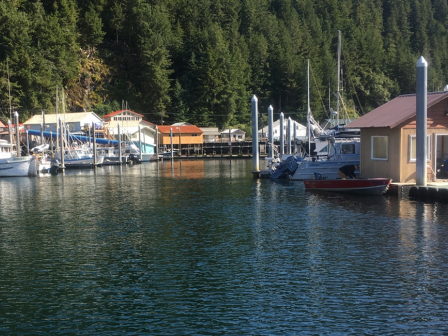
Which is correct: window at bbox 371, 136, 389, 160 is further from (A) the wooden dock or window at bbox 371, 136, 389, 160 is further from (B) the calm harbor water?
(B) the calm harbor water

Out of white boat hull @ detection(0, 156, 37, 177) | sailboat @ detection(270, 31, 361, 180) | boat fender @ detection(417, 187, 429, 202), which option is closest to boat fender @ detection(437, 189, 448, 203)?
boat fender @ detection(417, 187, 429, 202)

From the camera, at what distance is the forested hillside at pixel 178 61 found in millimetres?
99750

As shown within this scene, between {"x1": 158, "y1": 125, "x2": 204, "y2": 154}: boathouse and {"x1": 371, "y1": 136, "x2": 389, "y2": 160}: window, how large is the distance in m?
72.3

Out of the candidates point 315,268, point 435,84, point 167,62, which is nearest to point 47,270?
point 315,268

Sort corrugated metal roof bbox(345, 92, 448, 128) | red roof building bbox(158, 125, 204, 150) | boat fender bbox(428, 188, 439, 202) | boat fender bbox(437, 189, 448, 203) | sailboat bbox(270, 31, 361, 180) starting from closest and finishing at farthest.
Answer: boat fender bbox(437, 189, 448, 203) < boat fender bbox(428, 188, 439, 202) < corrugated metal roof bbox(345, 92, 448, 128) < sailboat bbox(270, 31, 361, 180) < red roof building bbox(158, 125, 204, 150)

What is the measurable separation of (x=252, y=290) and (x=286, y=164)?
108ft

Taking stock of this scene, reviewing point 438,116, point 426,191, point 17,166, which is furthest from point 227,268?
point 17,166

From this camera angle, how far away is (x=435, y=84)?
15112cm

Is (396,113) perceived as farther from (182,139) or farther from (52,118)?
(182,139)

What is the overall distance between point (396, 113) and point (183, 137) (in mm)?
74726

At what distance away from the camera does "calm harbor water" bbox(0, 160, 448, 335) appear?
14.4 m

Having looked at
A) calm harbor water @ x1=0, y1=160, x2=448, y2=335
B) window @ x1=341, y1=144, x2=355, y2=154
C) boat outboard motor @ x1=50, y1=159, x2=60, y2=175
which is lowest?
calm harbor water @ x1=0, y1=160, x2=448, y2=335

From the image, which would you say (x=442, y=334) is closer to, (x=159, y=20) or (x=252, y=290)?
(x=252, y=290)

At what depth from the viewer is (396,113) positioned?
3588cm
